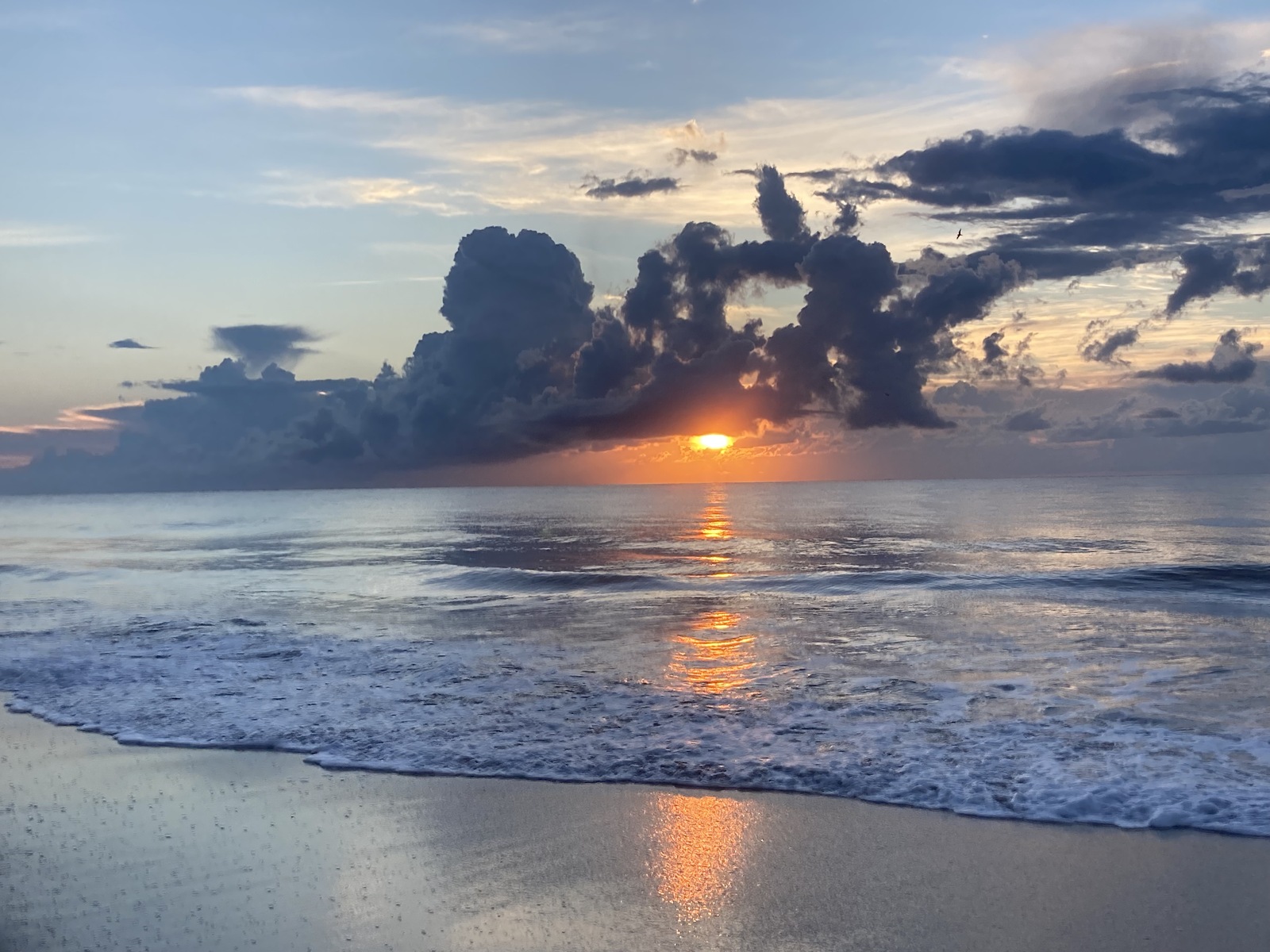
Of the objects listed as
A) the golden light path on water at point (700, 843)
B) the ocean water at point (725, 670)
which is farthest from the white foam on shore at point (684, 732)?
the golden light path on water at point (700, 843)

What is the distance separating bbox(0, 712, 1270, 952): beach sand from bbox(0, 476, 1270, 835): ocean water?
40.9 inches

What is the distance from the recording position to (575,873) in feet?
30.4

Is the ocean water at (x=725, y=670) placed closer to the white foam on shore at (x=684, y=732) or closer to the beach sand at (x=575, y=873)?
the white foam on shore at (x=684, y=732)

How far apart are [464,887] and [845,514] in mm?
96740

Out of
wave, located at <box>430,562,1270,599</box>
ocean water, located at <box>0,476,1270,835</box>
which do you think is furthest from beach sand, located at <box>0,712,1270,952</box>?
wave, located at <box>430,562,1270,599</box>

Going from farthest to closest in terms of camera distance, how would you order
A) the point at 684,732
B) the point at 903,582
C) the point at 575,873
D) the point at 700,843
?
the point at 903,582 < the point at 684,732 < the point at 700,843 < the point at 575,873

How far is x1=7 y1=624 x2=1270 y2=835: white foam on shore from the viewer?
11586 millimetres

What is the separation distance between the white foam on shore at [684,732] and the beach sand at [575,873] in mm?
685

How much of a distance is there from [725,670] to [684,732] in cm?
535

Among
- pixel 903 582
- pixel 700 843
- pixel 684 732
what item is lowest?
pixel 903 582

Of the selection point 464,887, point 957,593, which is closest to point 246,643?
point 464,887

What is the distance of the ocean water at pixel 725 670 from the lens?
41.4 ft

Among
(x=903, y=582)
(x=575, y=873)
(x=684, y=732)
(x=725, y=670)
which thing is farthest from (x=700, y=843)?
(x=903, y=582)

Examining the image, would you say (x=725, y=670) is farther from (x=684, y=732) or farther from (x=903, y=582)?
(x=903, y=582)
